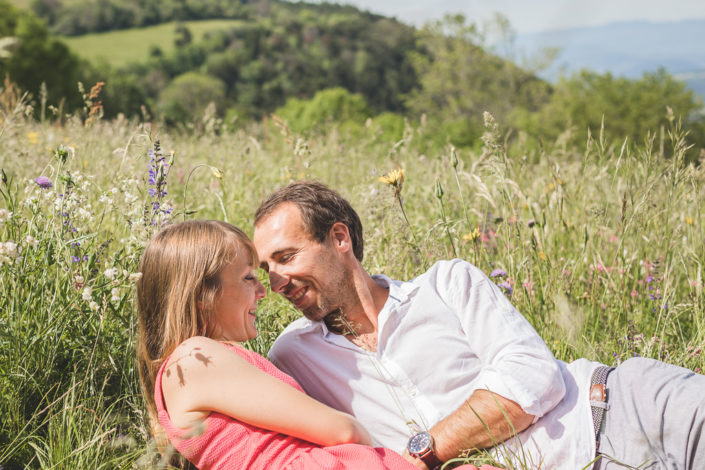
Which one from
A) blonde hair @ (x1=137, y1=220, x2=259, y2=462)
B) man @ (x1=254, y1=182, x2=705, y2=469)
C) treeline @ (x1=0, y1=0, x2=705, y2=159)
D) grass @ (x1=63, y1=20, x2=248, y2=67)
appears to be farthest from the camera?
grass @ (x1=63, y1=20, x2=248, y2=67)

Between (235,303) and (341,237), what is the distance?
0.65 metres

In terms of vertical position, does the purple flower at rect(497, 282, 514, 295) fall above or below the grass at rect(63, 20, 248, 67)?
above

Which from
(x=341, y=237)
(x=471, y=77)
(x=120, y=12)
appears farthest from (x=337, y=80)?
(x=341, y=237)

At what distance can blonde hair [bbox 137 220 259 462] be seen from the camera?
1.74 meters

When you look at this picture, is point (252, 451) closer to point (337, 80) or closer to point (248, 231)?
point (248, 231)

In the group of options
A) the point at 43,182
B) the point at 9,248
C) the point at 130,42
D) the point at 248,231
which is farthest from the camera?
the point at 130,42

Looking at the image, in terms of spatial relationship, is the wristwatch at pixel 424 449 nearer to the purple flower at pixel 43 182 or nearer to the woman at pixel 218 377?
the woman at pixel 218 377

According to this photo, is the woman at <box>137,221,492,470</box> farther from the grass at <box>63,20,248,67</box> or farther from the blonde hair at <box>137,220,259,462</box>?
the grass at <box>63,20,248,67</box>

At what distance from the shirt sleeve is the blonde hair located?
2.69 ft

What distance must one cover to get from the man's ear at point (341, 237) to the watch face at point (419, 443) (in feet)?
2.52

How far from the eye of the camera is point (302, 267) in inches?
87.0

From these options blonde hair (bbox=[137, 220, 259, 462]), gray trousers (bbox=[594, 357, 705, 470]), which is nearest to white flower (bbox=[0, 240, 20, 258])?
blonde hair (bbox=[137, 220, 259, 462])

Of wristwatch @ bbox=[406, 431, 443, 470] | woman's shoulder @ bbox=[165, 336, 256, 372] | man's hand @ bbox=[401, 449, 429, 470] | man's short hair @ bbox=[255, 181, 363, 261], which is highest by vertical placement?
man's short hair @ bbox=[255, 181, 363, 261]

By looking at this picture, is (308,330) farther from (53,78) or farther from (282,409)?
(53,78)
